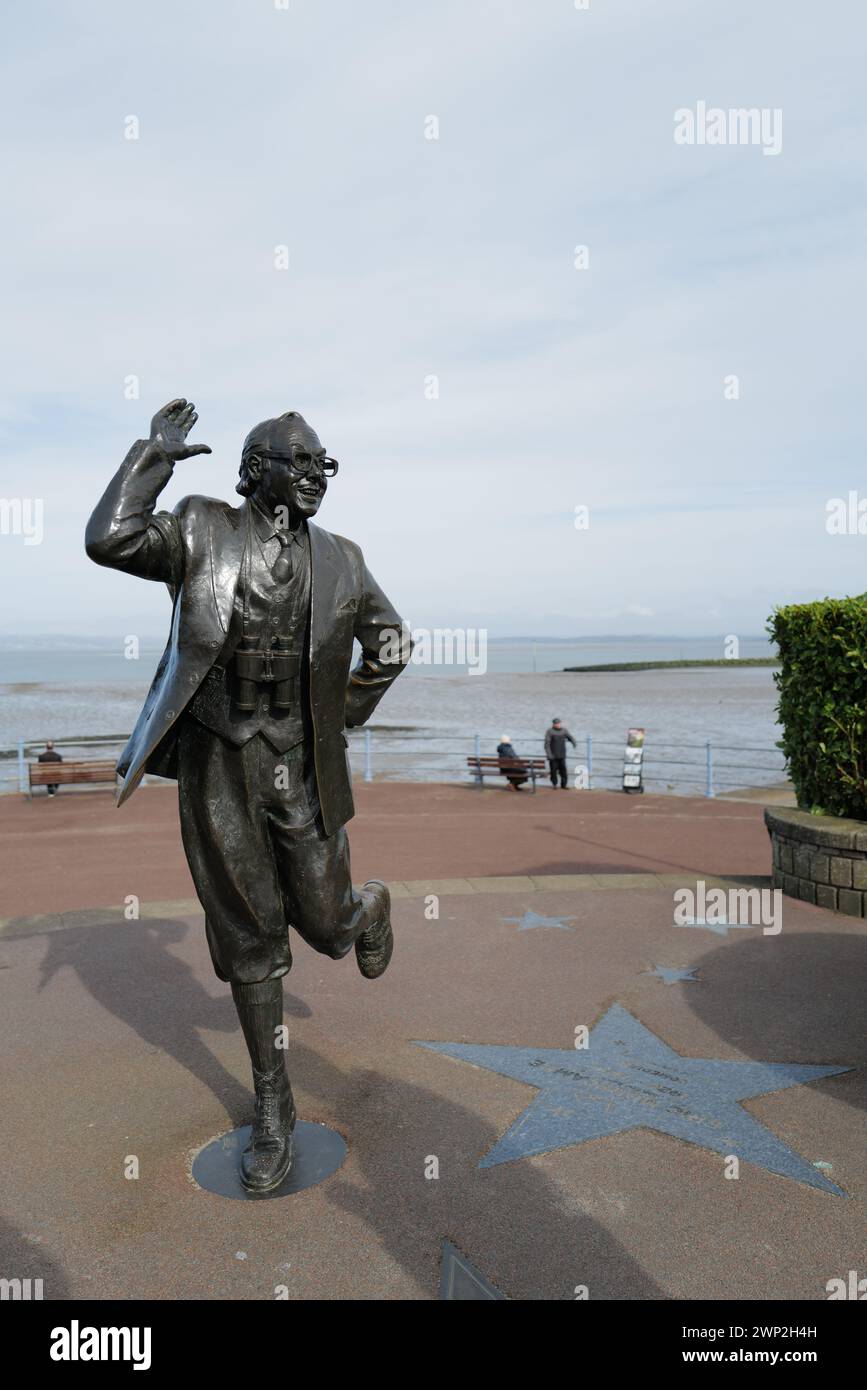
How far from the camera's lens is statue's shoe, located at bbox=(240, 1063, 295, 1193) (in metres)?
3.53

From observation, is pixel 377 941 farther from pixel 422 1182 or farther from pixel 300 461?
pixel 300 461

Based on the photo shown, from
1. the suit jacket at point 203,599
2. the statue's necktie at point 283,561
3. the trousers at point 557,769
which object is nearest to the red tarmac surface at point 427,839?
the trousers at point 557,769

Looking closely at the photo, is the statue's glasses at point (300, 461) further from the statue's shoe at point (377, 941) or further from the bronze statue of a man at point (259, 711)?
the statue's shoe at point (377, 941)

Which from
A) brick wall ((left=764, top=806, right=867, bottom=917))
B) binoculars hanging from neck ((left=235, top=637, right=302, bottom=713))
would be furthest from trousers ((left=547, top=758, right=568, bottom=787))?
binoculars hanging from neck ((left=235, top=637, right=302, bottom=713))

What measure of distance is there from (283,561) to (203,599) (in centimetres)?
34

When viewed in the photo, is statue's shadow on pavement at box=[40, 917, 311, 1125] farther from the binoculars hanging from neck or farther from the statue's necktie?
the statue's necktie

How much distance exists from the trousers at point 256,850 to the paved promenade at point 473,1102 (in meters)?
0.88

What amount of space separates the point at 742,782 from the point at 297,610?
55.0 feet

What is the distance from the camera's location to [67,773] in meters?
15.3

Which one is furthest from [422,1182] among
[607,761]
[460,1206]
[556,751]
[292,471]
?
[607,761]

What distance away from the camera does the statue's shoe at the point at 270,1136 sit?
3.53m

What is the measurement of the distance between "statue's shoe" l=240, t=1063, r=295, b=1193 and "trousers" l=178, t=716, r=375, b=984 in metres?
0.43
